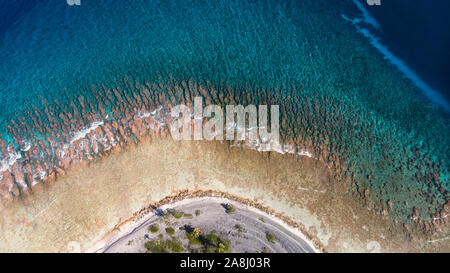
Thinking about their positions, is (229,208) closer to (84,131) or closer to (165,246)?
(165,246)

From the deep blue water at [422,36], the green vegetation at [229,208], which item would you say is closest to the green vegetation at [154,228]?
the green vegetation at [229,208]

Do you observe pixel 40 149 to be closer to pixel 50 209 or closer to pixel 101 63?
pixel 50 209

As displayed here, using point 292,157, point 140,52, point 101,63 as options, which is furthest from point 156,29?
point 292,157

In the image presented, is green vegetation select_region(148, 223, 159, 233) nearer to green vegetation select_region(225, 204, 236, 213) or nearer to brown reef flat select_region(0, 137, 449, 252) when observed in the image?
brown reef flat select_region(0, 137, 449, 252)

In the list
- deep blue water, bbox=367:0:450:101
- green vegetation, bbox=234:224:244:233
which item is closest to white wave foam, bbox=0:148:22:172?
green vegetation, bbox=234:224:244:233

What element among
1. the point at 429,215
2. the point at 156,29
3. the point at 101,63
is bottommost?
the point at 429,215

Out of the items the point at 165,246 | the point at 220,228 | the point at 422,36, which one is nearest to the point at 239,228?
the point at 220,228
